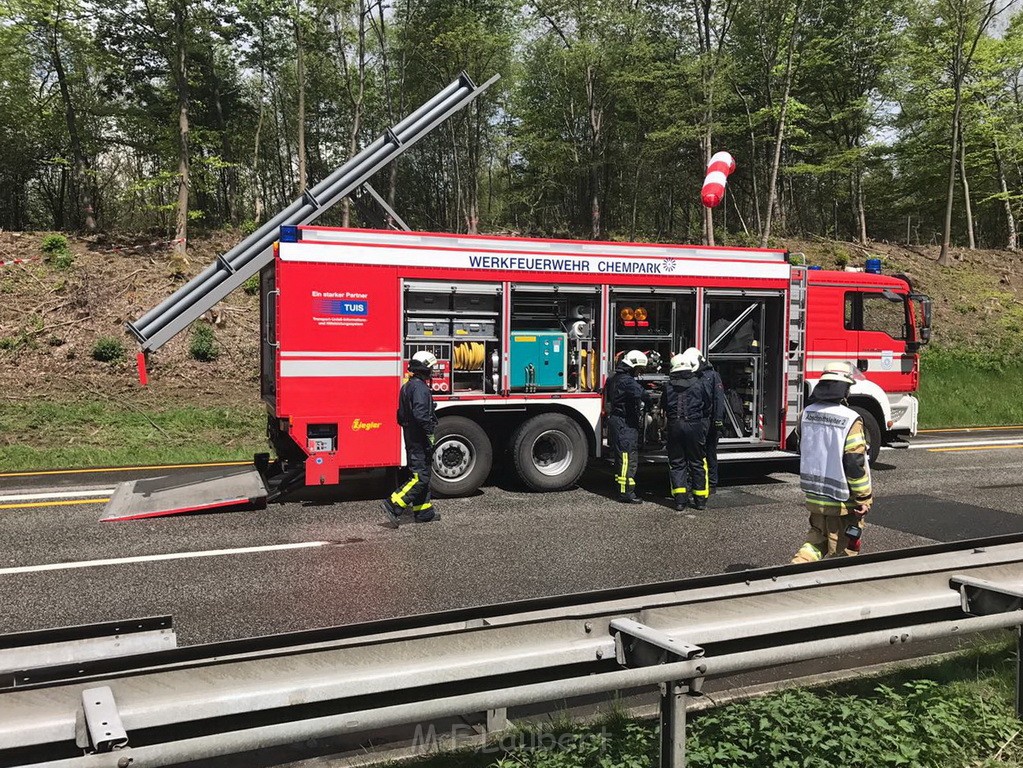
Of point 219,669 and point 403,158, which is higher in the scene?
point 403,158

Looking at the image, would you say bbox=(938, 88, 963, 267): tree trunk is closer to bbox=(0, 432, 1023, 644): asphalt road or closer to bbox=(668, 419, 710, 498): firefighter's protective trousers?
bbox=(0, 432, 1023, 644): asphalt road

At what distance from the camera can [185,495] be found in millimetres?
8570

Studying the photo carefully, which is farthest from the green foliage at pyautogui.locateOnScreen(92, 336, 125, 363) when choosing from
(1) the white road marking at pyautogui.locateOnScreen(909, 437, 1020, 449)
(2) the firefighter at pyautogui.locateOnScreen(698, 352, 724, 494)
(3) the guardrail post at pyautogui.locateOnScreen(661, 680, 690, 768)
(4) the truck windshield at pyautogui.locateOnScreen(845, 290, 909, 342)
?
(3) the guardrail post at pyautogui.locateOnScreen(661, 680, 690, 768)

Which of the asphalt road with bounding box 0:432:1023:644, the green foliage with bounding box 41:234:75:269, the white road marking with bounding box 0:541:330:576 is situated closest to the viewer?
the asphalt road with bounding box 0:432:1023:644

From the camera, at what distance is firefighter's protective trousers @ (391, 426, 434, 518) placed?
8.13 m

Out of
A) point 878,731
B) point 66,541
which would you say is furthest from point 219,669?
point 66,541

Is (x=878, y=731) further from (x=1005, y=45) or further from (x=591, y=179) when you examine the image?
(x=1005, y=45)

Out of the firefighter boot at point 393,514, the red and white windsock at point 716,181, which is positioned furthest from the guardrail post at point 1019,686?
the red and white windsock at point 716,181

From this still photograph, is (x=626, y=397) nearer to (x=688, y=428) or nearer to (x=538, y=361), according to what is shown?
(x=688, y=428)

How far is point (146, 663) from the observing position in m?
2.70

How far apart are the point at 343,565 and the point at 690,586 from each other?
378 centimetres

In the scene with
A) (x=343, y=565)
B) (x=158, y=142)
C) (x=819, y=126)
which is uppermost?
(x=819, y=126)

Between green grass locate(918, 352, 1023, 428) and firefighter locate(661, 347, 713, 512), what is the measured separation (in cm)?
1137

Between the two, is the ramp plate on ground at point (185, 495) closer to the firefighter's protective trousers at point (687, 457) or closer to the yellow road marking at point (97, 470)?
the yellow road marking at point (97, 470)
